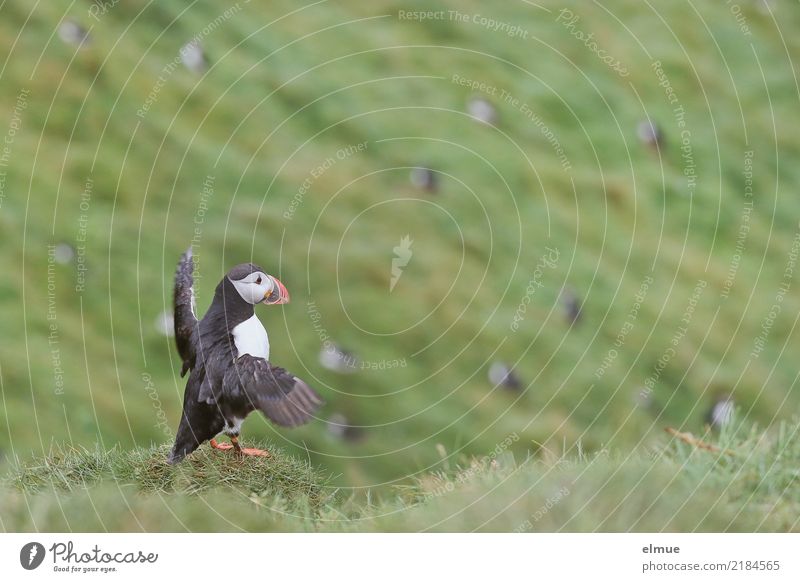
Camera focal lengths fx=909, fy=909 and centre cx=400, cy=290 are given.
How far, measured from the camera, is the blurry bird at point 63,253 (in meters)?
1.26

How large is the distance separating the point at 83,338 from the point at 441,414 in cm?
50

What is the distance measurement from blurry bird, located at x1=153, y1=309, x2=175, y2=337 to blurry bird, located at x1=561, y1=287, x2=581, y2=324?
1.87 feet

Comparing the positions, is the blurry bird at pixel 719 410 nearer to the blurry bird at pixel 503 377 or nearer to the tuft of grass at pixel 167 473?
the blurry bird at pixel 503 377

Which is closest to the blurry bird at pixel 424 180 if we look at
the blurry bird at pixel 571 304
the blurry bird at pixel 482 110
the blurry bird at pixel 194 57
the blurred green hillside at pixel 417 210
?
the blurred green hillside at pixel 417 210

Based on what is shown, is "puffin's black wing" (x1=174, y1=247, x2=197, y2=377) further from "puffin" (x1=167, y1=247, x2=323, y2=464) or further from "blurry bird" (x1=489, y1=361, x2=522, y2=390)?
"blurry bird" (x1=489, y1=361, x2=522, y2=390)

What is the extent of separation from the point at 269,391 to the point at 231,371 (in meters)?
0.05

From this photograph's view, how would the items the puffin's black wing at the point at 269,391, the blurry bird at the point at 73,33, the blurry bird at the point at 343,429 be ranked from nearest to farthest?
the puffin's black wing at the point at 269,391
the blurry bird at the point at 343,429
the blurry bird at the point at 73,33

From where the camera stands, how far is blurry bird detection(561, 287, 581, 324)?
1354 mm

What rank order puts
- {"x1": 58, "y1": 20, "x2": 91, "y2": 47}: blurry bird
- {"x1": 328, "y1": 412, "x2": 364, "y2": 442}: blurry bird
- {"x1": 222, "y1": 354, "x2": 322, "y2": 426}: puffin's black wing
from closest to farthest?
{"x1": 222, "y1": 354, "x2": 322, "y2": 426}: puffin's black wing < {"x1": 328, "y1": 412, "x2": 364, "y2": 442}: blurry bird < {"x1": 58, "y1": 20, "x2": 91, "y2": 47}: blurry bird

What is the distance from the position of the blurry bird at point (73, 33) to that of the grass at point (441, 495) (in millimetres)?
629

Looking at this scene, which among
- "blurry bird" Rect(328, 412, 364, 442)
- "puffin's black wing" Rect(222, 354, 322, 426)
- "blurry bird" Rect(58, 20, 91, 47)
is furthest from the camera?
"blurry bird" Rect(58, 20, 91, 47)

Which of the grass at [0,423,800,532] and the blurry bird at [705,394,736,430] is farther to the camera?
the blurry bird at [705,394,736,430]

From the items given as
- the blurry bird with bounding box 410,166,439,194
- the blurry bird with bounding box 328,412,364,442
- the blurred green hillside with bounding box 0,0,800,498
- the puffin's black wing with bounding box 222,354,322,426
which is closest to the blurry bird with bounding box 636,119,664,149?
the blurred green hillside with bounding box 0,0,800,498

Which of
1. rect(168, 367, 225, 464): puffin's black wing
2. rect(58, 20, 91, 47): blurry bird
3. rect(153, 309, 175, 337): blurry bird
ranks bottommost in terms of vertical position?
rect(168, 367, 225, 464): puffin's black wing
